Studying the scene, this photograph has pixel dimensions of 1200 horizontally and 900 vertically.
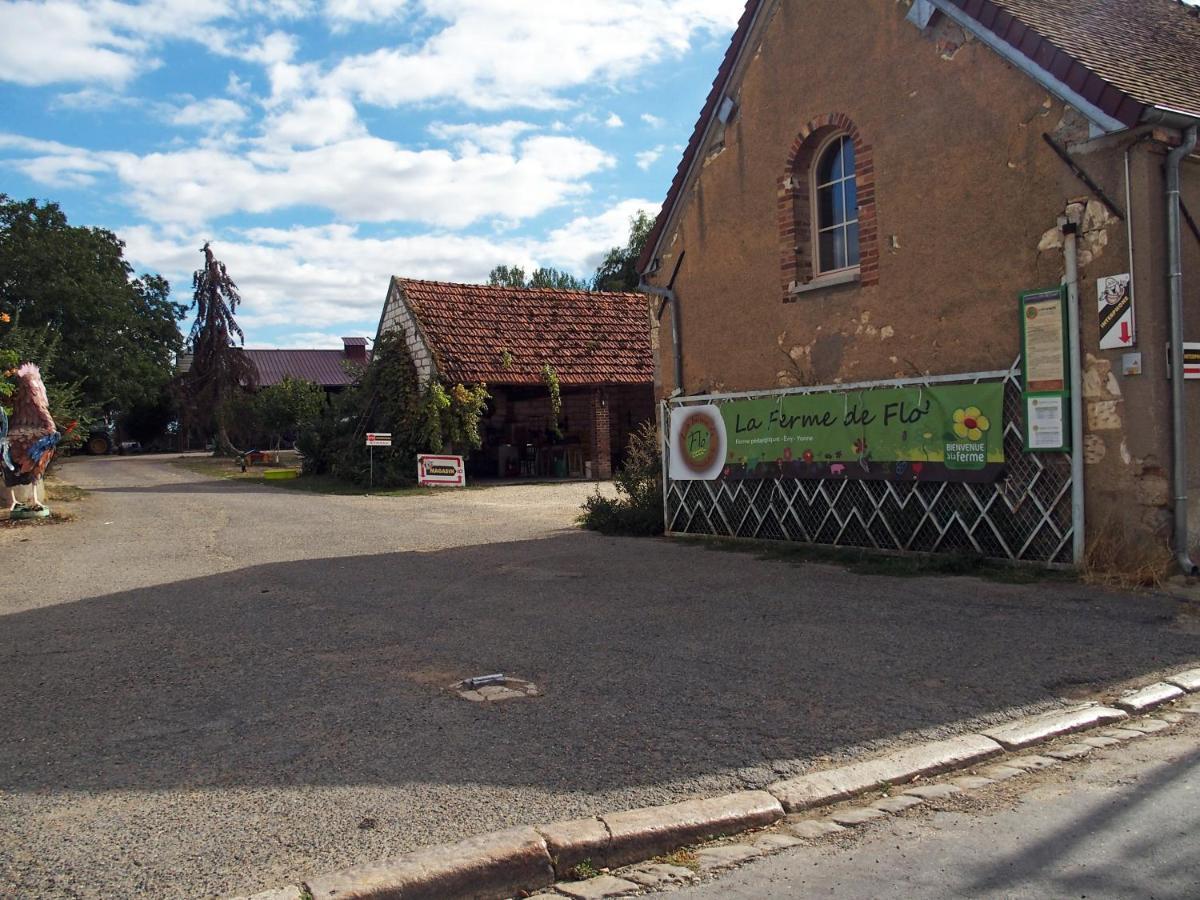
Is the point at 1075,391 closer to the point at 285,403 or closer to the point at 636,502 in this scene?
the point at 636,502

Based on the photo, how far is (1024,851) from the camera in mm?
3863

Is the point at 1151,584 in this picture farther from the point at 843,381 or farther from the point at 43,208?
the point at 43,208

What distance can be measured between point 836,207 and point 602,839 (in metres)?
9.87

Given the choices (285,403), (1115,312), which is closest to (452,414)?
(285,403)

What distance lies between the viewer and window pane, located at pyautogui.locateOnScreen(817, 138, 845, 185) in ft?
39.8

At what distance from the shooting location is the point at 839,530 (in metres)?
11.6

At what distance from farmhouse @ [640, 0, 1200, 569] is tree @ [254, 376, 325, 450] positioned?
86.5 ft

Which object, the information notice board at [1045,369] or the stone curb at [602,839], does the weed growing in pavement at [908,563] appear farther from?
the stone curb at [602,839]

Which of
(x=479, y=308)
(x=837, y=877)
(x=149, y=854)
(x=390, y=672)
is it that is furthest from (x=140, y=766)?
(x=479, y=308)

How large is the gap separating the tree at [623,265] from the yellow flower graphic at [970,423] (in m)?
46.7

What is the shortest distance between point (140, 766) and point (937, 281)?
8.80m

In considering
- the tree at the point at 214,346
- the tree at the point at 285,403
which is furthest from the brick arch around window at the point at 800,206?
the tree at the point at 214,346

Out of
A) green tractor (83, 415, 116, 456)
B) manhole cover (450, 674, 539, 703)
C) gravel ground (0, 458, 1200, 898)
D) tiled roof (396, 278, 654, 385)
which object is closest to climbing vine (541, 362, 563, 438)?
tiled roof (396, 278, 654, 385)

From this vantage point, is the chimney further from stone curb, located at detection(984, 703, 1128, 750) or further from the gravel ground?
stone curb, located at detection(984, 703, 1128, 750)
